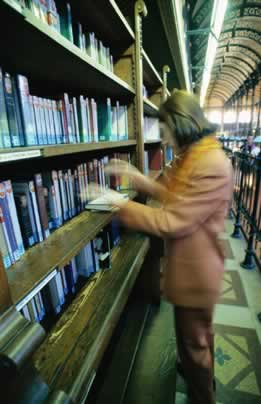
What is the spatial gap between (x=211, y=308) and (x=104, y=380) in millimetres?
871

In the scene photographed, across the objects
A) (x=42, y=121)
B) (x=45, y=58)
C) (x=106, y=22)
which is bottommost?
(x=42, y=121)

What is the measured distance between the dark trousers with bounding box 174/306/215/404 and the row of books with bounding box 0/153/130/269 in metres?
0.72

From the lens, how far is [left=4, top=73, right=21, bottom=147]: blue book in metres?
0.64

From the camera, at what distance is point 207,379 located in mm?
1115

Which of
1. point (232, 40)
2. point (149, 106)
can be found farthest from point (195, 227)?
point (232, 40)

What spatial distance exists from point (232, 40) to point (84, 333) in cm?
867

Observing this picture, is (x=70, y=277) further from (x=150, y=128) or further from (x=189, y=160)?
(x=150, y=128)

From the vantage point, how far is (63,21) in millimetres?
955

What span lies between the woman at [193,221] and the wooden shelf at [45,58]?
40 cm

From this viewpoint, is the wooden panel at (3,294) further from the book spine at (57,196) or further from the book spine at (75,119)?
the book spine at (75,119)

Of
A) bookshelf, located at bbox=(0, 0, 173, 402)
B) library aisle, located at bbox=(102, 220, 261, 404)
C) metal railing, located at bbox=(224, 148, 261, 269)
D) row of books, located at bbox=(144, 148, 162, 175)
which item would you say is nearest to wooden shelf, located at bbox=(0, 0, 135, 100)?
bookshelf, located at bbox=(0, 0, 173, 402)

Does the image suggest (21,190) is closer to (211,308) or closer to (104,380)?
(211,308)

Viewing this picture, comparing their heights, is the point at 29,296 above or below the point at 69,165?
below

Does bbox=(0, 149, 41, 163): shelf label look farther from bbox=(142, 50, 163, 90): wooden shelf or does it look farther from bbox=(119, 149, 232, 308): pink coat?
bbox=(142, 50, 163, 90): wooden shelf
